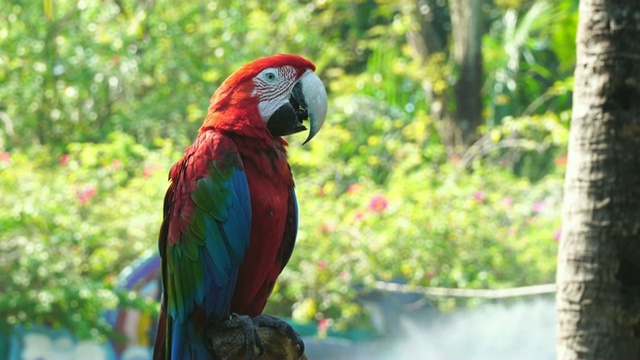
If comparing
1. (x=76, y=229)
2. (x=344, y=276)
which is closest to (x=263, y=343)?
(x=76, y=229)

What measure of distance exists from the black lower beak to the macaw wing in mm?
133

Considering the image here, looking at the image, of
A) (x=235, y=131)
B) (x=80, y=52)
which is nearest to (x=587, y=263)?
(x=235, y=131)

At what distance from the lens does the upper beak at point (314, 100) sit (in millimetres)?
1826

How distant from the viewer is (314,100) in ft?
6.07

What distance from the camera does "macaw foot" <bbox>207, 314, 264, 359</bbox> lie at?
65.6 inches

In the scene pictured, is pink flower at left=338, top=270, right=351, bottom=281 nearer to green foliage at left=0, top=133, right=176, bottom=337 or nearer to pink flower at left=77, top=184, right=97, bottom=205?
green foliage at left=0, top=133, right=176, bottom=337

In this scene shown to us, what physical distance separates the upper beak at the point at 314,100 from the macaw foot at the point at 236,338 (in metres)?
0.40

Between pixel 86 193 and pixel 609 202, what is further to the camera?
pixel 86 193

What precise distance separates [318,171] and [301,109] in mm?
3738

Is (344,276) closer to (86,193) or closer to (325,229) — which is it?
(325,229)

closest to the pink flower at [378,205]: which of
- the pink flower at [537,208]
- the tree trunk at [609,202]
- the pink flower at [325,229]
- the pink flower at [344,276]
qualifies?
the pink flower at [325,229]

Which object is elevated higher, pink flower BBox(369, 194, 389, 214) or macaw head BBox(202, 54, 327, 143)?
macaw head BBox(202, 54, 327, 143)

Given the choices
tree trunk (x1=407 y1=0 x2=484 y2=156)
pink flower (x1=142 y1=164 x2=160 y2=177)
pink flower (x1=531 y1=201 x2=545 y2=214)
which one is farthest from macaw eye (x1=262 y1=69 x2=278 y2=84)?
tree trunk (x1=407 y1=0 x2=484 y2=156)

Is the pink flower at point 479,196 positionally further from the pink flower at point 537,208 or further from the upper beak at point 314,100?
the upper beak at point 314,100
